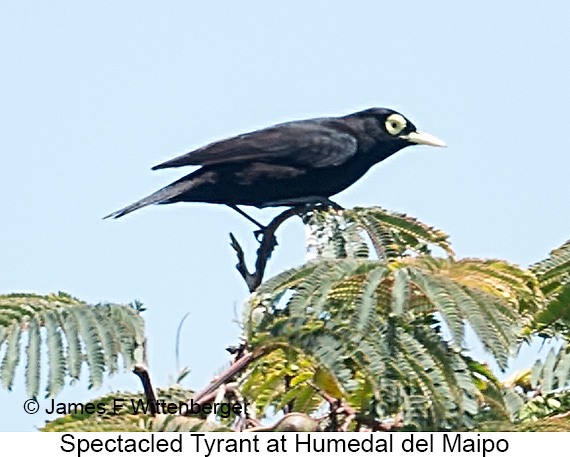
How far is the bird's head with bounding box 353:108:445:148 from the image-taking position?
300 inches

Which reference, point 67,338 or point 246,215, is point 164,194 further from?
point 67,338

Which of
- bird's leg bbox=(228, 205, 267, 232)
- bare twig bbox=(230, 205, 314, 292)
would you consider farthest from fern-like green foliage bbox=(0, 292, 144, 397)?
bird's leg bbox=(228, 205, 267, 232)

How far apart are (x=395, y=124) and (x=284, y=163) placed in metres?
0.97

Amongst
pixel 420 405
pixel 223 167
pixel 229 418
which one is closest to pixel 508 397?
pixel 420 405

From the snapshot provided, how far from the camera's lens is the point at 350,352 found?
3.43 meters

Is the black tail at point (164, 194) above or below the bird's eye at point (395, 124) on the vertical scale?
below

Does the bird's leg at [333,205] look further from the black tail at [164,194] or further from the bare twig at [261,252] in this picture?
the black tail at [164,194]

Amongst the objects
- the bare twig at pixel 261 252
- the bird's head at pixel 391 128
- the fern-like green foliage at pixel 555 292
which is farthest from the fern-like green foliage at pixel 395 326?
the bird's head at pixel 391 128

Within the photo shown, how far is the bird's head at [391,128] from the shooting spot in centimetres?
762

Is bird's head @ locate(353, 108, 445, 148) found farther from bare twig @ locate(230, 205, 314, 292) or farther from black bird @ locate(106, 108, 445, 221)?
bare twig @ locate(230, 205, 314, 292)

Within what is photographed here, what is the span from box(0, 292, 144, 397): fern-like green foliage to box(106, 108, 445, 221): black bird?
2.78 meters

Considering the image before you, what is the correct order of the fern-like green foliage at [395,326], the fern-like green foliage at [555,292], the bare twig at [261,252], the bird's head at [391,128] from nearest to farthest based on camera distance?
the fern-like green foliage at [395,326], the fern-like green foliage at [555,292], the bare twig at [261,252], the bird's head at [391,128]

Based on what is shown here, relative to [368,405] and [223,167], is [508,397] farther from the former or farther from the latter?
[223,167]
